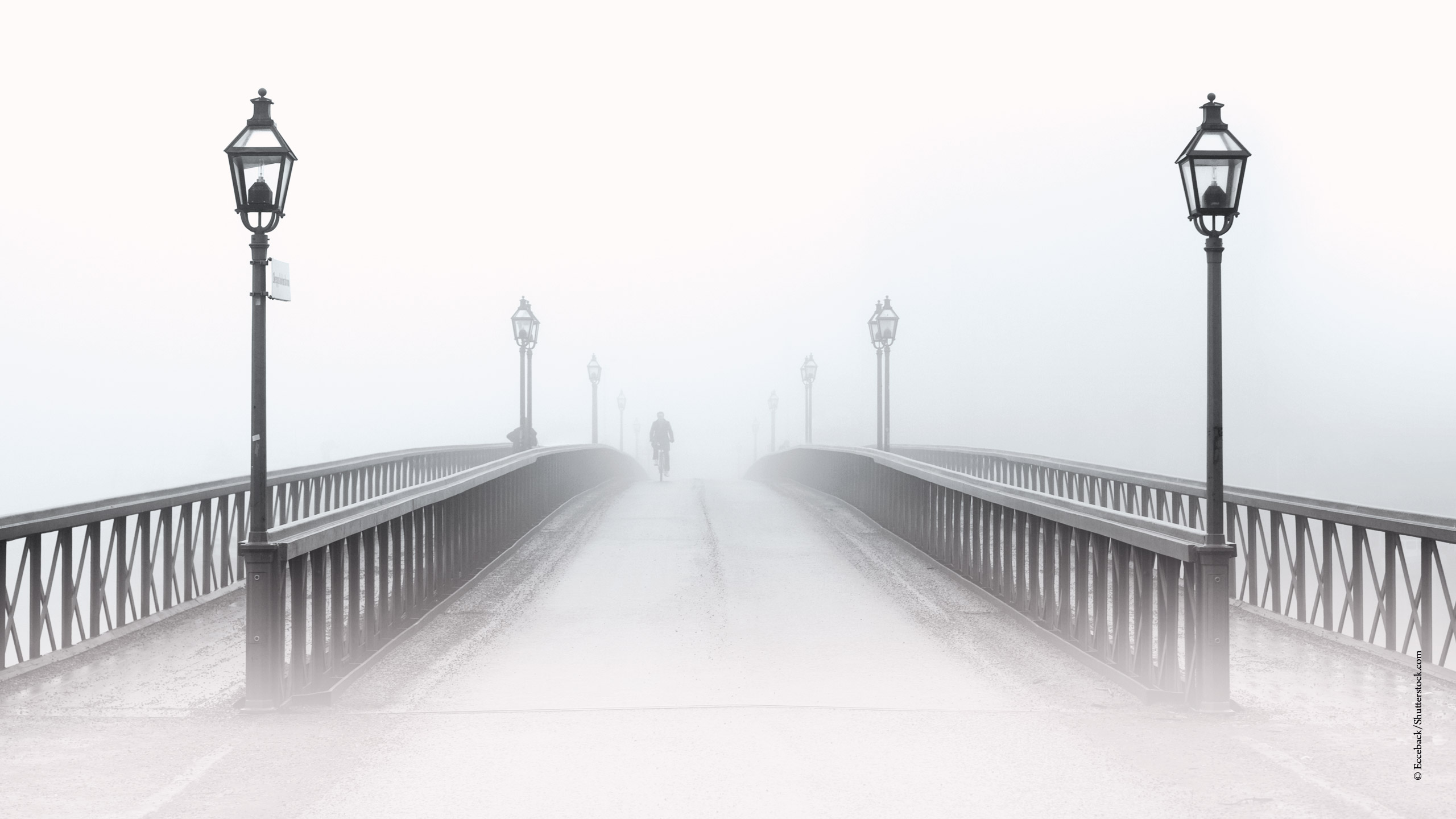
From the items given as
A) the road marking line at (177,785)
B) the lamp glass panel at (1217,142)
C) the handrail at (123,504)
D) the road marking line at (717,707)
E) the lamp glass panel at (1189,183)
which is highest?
the lamp glass panel at (1217,142)

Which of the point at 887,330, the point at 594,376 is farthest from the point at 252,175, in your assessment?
the point at 594,376

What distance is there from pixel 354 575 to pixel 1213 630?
5.72m

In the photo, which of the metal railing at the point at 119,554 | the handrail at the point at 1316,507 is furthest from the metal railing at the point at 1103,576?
the metal railing at the point at 119,554

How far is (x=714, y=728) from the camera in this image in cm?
659

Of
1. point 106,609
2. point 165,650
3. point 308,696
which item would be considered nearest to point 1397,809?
point 308,696

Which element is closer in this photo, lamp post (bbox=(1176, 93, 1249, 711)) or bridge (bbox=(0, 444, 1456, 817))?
bridge (bbox=(0, 444, 1456, 817))

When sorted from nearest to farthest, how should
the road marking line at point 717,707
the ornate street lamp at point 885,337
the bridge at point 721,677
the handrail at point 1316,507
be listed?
1. the bridge at point 721,677
2. the road marking line at point 717,707
3. the handrail at point 1316,507
4. the ornate street lamp at point 885,337

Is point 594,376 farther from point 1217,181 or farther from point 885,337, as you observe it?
point 1217,181

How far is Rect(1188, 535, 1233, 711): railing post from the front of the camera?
7.02m

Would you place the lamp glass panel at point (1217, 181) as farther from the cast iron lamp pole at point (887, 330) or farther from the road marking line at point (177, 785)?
the cast iron lamp pole at point (887, 330)

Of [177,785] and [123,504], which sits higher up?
[123,504]

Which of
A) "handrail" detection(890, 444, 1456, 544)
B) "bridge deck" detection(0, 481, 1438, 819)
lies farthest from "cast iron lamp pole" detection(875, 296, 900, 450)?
"bridge deck" detection(0, 481, 1438, 819)

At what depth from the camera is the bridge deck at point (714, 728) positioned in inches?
211

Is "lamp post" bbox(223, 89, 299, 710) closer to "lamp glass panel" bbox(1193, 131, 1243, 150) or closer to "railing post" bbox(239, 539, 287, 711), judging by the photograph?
"railing post" bbox(239, 539, 287, 711)
